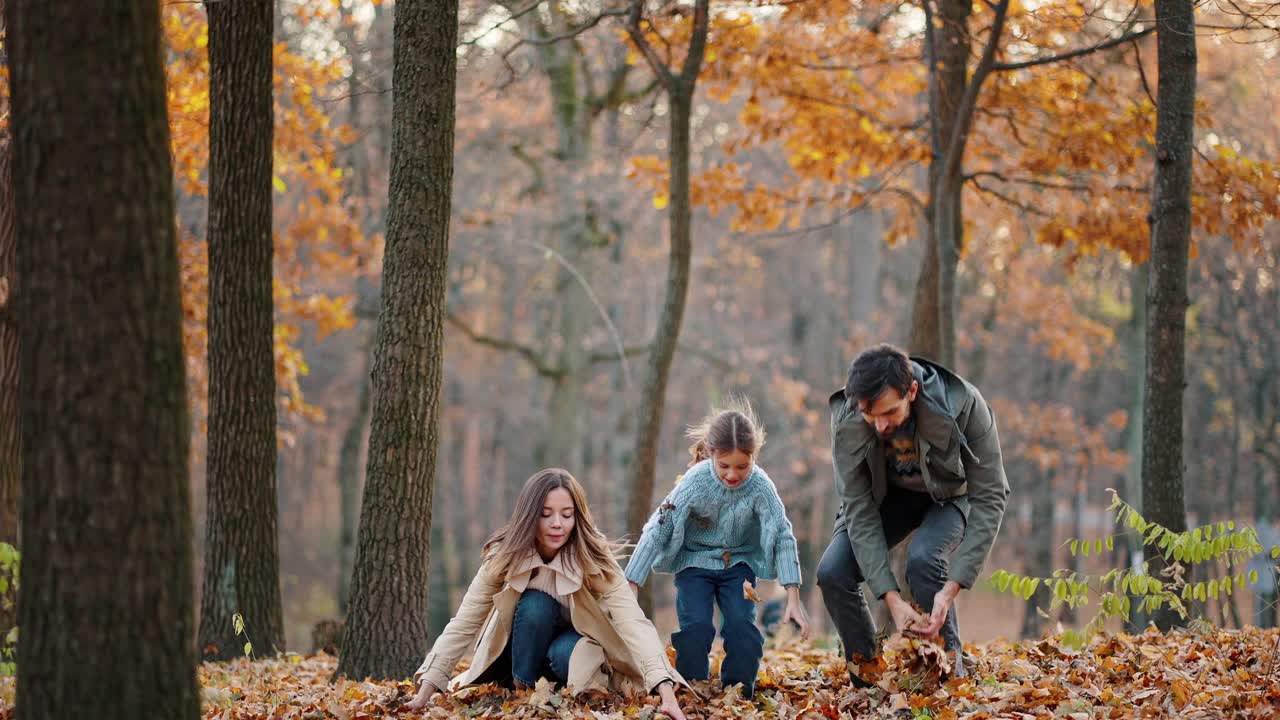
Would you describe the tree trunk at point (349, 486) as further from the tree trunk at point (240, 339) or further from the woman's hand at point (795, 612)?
the woman's hand at point (795, 612)

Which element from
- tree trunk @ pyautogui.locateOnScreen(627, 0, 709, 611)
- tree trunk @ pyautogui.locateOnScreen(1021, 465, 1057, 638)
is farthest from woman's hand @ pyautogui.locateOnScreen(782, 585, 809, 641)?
tree trunk @ pyautogui.locateOnScreen(1021, 465, 1057, 638)

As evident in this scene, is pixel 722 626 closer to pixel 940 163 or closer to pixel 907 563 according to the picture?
pixel 907 563

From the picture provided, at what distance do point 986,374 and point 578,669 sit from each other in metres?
27.1

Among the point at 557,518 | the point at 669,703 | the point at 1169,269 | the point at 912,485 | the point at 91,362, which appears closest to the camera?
the point at 91,362

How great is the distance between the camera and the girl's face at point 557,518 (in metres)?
5.30

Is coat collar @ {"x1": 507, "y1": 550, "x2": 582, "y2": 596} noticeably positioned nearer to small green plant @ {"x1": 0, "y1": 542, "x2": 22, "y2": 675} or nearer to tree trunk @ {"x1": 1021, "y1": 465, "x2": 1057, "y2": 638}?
small green plant @ {"x1": 0, "y1": 542, "x2": 22, "y2": 675}

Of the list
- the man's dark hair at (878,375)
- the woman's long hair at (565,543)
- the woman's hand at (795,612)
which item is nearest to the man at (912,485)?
the man's dark hair at (878,375)

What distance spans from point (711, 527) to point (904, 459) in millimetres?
1078

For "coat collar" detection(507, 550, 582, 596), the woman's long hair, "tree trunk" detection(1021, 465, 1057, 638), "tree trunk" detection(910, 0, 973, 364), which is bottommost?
"tree trunk" detection(1021, 465, 1057, 638)

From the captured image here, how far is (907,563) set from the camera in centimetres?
488

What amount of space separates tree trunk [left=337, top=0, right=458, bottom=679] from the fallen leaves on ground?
509 millimetres

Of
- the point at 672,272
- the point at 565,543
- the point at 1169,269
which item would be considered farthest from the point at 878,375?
the point at 672,272

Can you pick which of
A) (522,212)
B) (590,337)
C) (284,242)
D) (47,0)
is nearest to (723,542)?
(47,0)

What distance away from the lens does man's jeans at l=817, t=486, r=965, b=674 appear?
495cm
